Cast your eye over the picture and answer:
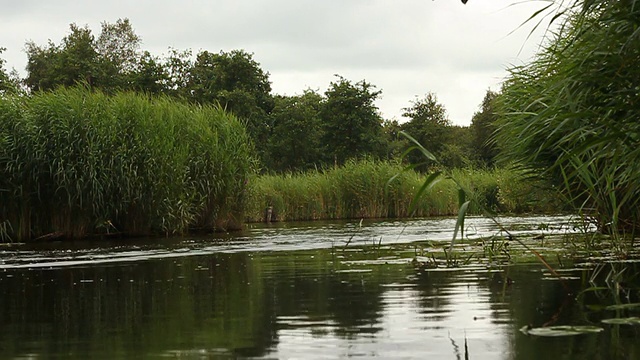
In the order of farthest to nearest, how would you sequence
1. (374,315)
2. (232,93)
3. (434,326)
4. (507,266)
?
1. (232,93)
2. (507,266)
3. (374,315)
4. (434,326)

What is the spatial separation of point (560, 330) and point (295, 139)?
4735 cm

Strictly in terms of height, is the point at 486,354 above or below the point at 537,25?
below

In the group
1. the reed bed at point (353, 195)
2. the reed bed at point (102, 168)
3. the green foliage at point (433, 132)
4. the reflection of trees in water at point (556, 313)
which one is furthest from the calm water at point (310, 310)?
the green foliage at point (433, 132)

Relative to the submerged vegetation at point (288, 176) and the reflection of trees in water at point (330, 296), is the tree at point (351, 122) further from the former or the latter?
the reflection of trees in water at point (330, 296)

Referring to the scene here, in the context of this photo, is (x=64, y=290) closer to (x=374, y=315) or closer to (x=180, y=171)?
(x=374, y=315)

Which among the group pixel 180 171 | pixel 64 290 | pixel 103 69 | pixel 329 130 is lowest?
pixel 64 290

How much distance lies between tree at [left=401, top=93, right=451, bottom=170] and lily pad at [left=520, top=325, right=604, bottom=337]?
53.5 meters

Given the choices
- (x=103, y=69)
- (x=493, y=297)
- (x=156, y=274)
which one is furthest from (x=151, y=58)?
(x=493, y=297)

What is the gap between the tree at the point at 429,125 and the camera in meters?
61.0

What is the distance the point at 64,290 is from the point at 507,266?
3.88 m

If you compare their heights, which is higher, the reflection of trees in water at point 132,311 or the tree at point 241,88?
the tree at point 241,88

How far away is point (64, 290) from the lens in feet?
22.3

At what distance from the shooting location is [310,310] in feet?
16.1

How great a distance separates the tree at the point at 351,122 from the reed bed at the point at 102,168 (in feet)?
105
